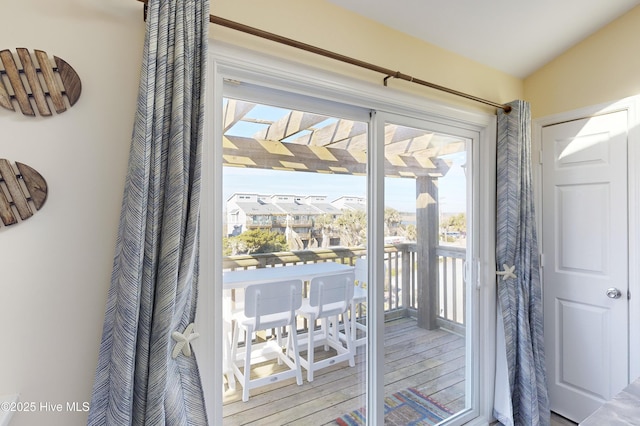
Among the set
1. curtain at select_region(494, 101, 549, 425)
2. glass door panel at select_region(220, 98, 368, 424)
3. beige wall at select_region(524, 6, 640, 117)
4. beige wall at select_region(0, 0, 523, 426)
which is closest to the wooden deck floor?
glass door panel at select_region(220, 98, 368, 424)

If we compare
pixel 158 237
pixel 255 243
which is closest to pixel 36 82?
pixel 158 237

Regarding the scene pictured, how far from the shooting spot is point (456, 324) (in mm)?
2100

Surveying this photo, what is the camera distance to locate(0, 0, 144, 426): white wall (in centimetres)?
93

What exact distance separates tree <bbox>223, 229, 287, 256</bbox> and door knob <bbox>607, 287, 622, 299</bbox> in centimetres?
215

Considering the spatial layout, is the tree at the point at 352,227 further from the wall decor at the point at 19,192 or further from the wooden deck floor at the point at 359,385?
the wall decor at the point at 19,192

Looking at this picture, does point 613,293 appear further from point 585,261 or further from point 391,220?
point 391,220

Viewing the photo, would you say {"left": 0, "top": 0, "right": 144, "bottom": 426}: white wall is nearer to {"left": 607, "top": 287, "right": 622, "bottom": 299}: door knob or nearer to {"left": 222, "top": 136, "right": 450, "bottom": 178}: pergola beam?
{"left": 222, "top": 136, "right": 450, "bottom": 178}: pergola beam

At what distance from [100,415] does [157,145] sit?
0.85 metres

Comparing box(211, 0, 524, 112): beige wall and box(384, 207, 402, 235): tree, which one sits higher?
box(211, 0, 524, 112): beige wall

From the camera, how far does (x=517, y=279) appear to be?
6.77ft

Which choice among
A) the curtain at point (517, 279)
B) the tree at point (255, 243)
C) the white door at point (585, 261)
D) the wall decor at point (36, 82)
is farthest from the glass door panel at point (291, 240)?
the white door at point (585, 261)

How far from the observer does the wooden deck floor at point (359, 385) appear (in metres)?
1.46

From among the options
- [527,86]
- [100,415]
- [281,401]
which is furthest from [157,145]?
[527,86]

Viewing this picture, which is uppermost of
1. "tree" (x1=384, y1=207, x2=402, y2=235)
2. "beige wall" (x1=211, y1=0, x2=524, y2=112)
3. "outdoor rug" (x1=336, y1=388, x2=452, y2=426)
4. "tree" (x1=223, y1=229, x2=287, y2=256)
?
"beige wall" (x1=211, y1=0, x2=524, y2=112)
